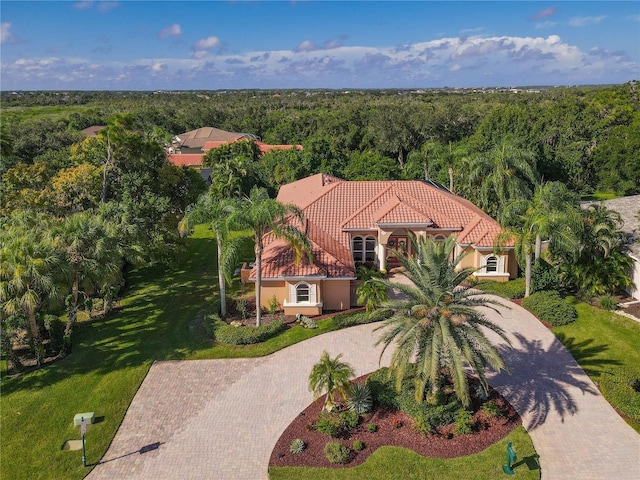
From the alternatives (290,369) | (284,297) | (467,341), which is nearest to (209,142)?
(284,297)

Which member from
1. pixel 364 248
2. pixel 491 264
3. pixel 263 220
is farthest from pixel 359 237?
pixel 263 220

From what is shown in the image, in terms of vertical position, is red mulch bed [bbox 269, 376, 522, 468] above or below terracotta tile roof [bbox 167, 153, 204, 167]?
below

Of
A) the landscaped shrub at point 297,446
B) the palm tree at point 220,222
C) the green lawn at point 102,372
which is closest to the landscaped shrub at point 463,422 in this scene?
the landscaped shrub at point 297,446

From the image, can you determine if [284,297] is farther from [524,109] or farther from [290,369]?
[524,109]

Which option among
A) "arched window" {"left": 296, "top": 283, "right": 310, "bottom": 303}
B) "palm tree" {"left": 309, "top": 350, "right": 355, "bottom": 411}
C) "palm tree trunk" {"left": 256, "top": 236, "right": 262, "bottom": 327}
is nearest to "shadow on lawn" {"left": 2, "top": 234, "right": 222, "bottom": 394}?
"palm tree trunk" {"left": 256, "top": 236, "right": 262, "bottom": 327}

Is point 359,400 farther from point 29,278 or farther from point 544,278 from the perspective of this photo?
point 544,278

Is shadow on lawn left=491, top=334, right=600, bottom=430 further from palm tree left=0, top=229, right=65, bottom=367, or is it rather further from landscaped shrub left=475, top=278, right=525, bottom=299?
palm tree left=0, top=229, right=65, bottom=367
